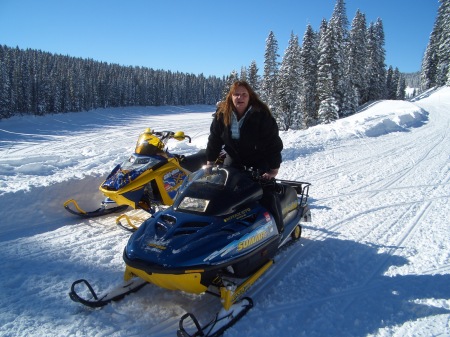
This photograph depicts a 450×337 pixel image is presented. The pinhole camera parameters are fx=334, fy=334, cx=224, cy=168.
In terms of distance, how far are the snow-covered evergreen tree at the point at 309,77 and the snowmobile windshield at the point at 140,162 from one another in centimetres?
3121

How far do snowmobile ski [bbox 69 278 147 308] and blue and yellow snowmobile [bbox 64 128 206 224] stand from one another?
2.08m

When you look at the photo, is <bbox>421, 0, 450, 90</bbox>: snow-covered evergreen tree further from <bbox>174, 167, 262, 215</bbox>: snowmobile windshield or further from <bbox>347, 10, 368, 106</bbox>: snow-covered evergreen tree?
<bbox>174, 167, 262, 215</bbox>: snowmobile windshield

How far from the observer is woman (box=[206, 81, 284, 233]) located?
3777 mm

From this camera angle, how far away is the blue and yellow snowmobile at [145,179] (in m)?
5.30

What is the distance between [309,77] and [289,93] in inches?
106

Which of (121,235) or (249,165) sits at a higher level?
(249,165)

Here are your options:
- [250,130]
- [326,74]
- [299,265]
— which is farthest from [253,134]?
[326,74]

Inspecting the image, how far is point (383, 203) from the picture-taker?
6.20 m

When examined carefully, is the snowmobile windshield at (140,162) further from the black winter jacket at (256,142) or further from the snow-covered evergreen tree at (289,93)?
the snow-covered evergreen tree at (289,93)

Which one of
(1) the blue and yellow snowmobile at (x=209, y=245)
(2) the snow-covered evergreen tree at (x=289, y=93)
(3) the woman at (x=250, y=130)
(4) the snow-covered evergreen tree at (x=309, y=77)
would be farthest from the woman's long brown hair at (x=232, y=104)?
(2) the snow-covered evergreen tree at (x=289, y=93)

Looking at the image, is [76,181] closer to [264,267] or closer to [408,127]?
[264,267]

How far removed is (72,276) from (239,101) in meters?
2.71

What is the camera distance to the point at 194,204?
130 inches

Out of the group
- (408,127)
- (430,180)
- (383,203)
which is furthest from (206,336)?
(408,127)
